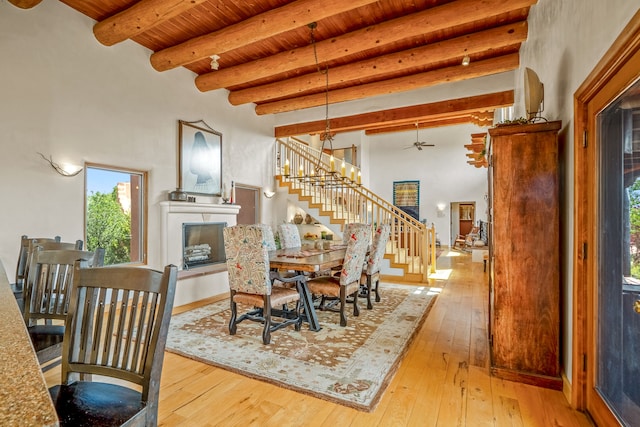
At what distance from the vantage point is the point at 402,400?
2.14 meters

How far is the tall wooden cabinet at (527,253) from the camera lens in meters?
2.27

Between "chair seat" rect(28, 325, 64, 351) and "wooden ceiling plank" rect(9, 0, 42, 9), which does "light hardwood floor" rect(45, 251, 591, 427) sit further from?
"wooden ceiling plank" rect(9, 0, 42, 9)

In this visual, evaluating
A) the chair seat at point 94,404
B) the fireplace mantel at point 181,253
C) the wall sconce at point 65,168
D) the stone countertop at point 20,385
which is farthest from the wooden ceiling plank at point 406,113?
the stone countertop at point 20,385

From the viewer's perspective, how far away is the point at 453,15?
3.40 m

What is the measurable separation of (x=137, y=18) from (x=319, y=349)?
147 inches

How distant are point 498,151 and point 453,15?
1894mm

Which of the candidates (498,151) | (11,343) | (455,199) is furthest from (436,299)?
(455,199)

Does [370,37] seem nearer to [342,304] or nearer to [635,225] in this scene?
[342,304]

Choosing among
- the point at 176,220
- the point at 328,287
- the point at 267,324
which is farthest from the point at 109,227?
the point at 328,287

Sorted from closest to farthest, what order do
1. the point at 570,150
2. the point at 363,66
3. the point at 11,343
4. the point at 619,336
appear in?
the point at 11,343 < the point at 619,336 < the point at 570,150 < the point at 363,66

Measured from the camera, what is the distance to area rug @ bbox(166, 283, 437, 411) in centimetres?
232

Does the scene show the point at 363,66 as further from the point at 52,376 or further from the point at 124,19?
the point at 52,376

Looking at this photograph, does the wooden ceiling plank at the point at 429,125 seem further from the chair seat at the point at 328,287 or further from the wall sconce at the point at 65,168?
the wall sconce at the point at 65,168

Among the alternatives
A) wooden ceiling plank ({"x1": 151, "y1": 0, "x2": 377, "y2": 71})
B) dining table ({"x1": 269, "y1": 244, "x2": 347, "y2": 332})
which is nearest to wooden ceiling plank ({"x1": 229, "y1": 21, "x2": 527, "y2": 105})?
wooden ceiling plank ({"x1": 151, "y1": 0, "x2": 377, "y2": 71})
